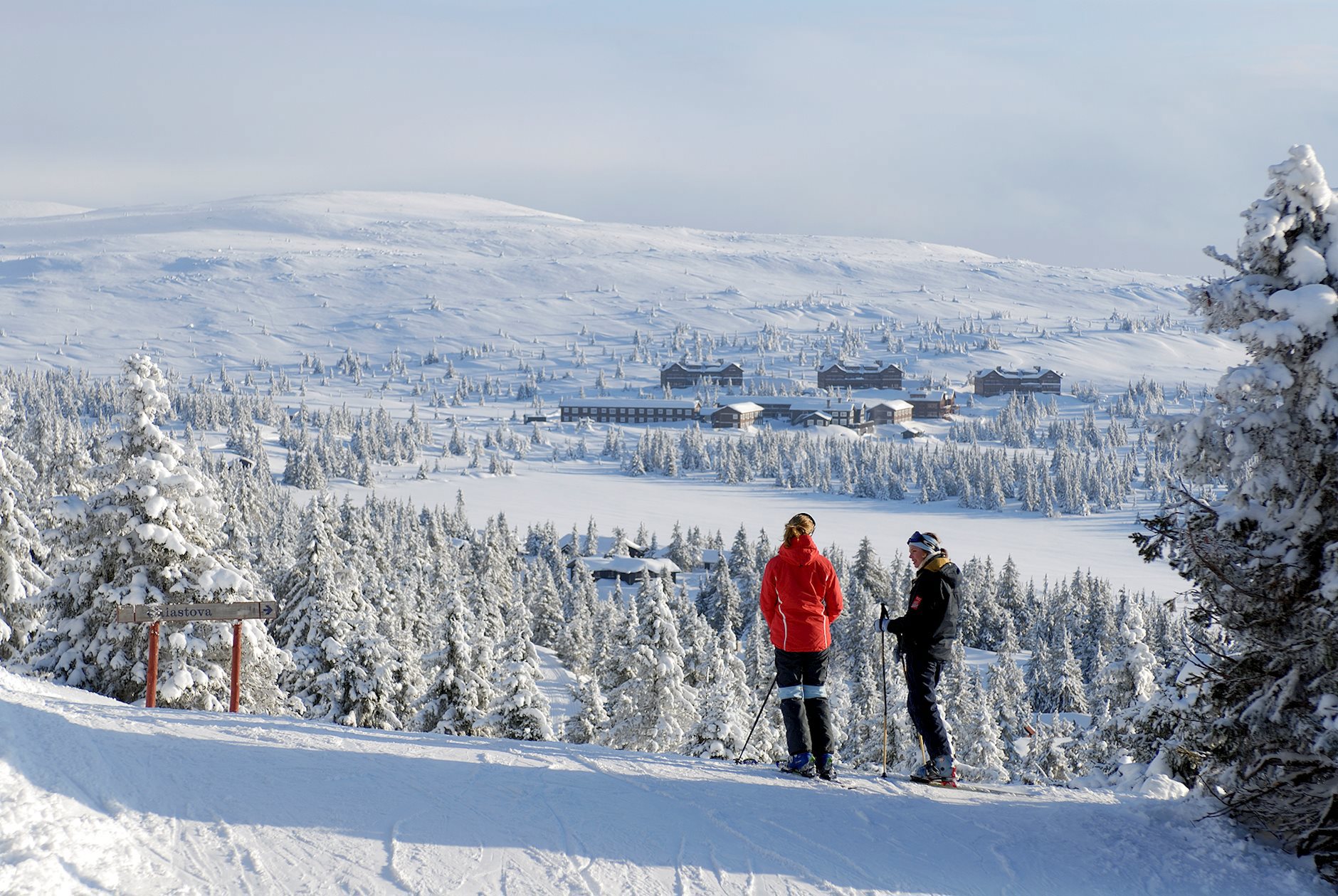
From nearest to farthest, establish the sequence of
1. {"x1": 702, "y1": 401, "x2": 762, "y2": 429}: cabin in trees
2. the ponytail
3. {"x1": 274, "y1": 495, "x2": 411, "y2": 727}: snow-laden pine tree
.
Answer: the ponytail, {"x1": 274, "y1": 495, "x2": 411, "y2": 727}: snow-laden pine tree, {"x1": 702, "y1": 401, "x2": 762, "y2": 429}: cabin in trees

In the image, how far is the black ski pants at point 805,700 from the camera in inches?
317

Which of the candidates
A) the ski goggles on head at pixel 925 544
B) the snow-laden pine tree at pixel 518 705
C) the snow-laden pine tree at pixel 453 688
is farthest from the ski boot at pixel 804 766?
the snow-laden pine tree at pixel 453 688

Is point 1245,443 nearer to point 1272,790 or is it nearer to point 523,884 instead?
point 1272,790

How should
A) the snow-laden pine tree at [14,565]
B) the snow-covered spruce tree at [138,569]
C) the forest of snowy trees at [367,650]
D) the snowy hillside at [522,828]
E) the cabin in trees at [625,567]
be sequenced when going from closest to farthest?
the snowy hillside at [522,828], the snow-covered spruce tree at [138,569], the forest of snowy trees at [367,650], the snow-laden pine tree at [14,565], the cabin in trees at [625,567]

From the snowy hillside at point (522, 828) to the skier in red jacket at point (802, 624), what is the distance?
464 millimetres

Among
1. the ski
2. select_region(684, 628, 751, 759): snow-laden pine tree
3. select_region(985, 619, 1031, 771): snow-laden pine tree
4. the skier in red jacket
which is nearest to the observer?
the skier in red jacket

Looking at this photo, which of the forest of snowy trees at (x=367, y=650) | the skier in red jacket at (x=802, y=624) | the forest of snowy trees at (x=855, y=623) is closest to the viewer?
the forest of snowy trees at (x=855, y=623)

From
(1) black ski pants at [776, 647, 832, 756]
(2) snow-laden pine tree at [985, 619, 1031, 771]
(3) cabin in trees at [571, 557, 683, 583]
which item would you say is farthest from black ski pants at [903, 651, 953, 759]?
(3) cabin in trees at [571, 557, 683, 583]

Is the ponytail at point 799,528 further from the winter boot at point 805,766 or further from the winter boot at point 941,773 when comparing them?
the winter boot at point 941,773

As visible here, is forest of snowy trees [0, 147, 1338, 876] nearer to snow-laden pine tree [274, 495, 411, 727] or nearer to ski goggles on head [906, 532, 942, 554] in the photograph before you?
snow-laden pine tree [274, 495, 411, 727]

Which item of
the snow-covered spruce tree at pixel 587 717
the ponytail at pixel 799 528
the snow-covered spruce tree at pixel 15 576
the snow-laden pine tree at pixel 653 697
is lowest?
the snow-covered spruce tree at pixel 587 717

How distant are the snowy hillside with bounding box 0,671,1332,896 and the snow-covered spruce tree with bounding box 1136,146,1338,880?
0.52 metres

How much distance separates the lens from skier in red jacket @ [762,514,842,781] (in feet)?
26.3

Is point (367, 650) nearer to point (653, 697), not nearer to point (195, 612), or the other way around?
point (653, 697)
